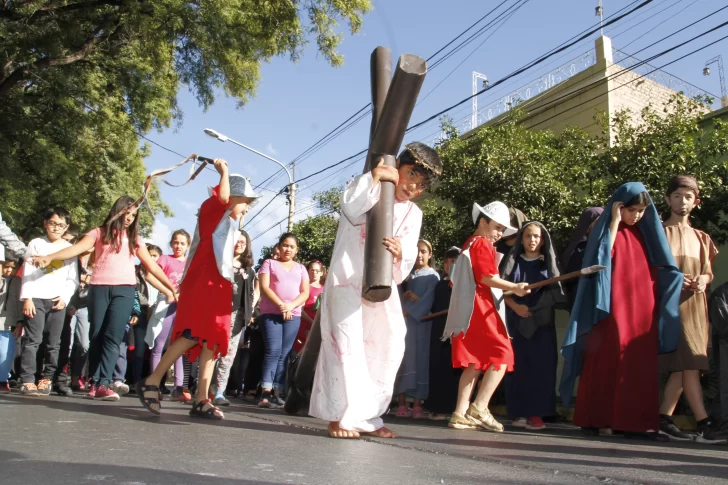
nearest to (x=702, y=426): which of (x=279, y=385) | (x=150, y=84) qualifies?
→ (x=279, y=385)

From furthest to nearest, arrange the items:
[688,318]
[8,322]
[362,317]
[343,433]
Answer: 1. [8,322]
2. [688,318]
3. [362,317]
4. [343,433]

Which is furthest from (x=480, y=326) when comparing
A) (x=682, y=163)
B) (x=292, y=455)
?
(x=682, y=163)

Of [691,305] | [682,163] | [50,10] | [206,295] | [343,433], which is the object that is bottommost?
[343,433]

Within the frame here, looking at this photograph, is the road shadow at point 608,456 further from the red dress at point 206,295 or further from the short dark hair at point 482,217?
the short dark hair at point 482,217

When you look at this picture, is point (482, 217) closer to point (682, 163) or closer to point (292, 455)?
point (292, 455)

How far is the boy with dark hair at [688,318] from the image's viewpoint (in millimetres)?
5508

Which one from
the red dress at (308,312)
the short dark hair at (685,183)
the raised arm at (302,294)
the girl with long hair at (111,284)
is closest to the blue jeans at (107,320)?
the girl with long hair at (111,284)

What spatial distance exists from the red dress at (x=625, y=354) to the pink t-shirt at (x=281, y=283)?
322 centimetres

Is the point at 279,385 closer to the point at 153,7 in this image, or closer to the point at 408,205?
the point at 408,205

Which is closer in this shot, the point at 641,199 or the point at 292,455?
the point at 292,455

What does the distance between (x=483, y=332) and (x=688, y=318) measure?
1583 mm

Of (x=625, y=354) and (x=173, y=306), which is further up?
(x=173, y=306)

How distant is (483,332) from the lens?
223 inches

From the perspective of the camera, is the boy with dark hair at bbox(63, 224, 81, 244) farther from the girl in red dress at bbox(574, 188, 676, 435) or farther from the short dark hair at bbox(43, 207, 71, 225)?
the girl in red dress at bbox(574, 188, 676, 435)
